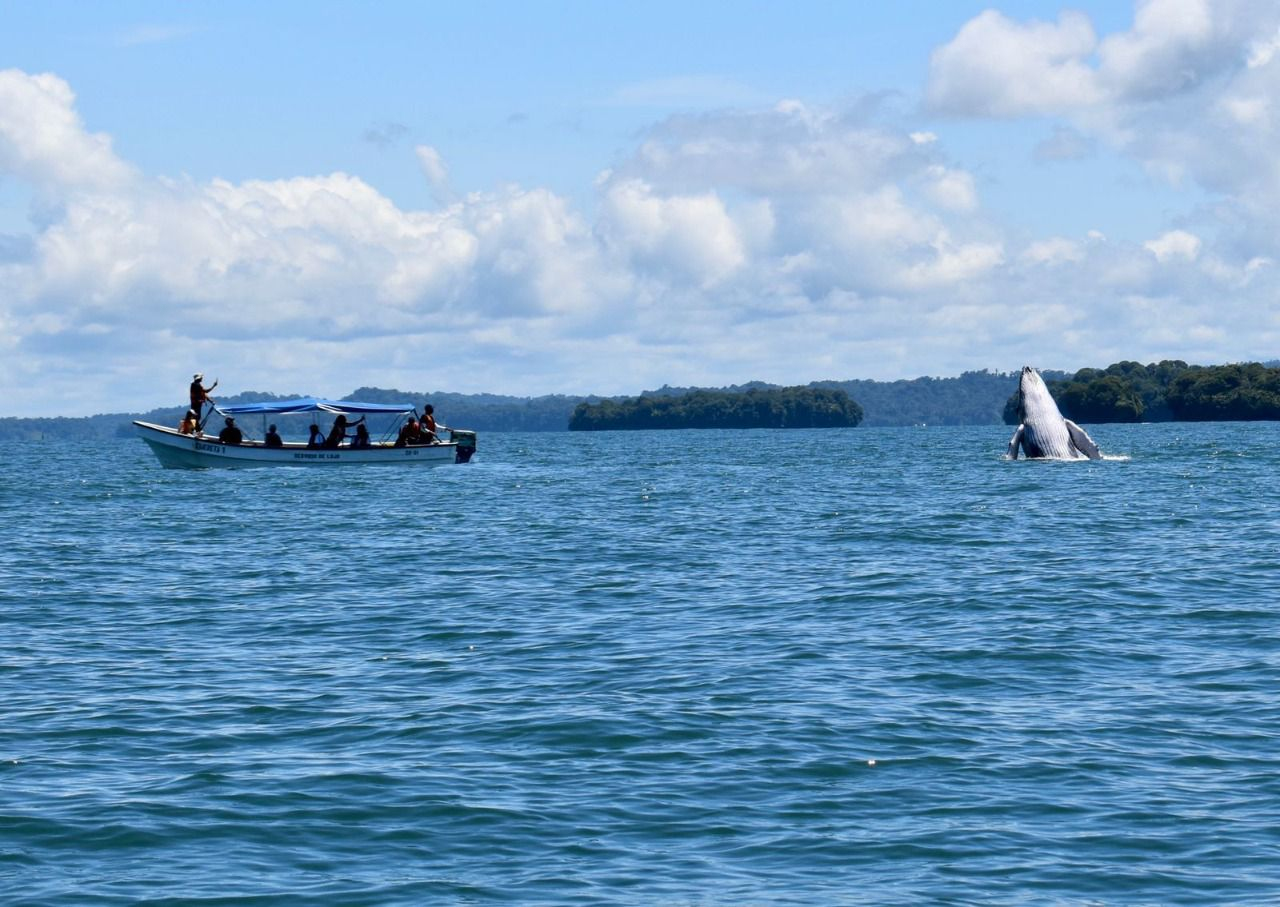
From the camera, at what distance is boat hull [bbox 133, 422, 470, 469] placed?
66.0 meters

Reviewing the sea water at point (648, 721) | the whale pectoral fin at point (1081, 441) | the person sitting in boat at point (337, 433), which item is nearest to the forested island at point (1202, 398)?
the whale pectoral fin at point (1081, 441)

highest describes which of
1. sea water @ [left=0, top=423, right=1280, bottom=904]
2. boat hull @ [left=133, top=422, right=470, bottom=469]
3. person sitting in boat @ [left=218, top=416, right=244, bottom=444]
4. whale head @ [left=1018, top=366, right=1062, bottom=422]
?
whale head @ [left=1018, top=366, right=1062, bottom=422]

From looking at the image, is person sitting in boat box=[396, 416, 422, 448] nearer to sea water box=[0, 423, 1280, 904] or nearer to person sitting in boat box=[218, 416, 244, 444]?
person sitting in boat box=[218, 416, 244, 444]

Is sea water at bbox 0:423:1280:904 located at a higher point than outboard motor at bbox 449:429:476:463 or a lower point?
lower

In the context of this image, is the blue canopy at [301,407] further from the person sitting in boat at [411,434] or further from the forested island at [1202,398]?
the forested island at [1202,398]

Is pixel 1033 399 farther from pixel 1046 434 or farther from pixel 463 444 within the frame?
pixel 463 444

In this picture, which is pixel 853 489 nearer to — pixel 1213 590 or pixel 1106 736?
pixel 1213 590

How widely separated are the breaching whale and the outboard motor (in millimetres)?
23982

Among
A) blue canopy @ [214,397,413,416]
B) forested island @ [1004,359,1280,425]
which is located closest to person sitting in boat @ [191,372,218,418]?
blue canopy @ [214,397,413,416]

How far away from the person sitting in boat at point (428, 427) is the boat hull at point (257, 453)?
732 millimetres

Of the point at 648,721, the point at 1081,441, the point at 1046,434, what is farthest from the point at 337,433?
the point at 648,721

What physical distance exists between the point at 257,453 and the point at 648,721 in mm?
52214

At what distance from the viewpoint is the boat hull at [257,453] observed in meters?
66.0

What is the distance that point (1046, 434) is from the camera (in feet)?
221
